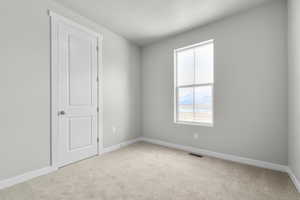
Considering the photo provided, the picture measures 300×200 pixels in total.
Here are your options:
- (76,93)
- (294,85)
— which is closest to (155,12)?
(76,93)

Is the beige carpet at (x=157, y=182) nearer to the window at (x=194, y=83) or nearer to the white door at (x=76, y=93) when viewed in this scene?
the white door at (x=76, y=93)

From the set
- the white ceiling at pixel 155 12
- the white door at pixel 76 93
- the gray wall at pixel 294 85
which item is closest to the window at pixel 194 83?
the white ceiling at pixel 155 12

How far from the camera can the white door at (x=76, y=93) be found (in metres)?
2.46

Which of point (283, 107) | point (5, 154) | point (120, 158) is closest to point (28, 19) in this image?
point (5, 154)

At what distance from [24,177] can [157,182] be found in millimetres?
1936

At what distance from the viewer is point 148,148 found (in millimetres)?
3459

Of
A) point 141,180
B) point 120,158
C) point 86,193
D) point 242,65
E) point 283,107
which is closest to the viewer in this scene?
point 86,193

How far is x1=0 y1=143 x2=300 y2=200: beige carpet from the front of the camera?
1674 millimetres

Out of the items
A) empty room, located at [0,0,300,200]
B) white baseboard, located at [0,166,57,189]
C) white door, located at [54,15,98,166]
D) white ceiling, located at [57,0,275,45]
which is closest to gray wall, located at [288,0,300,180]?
empty room, located at [0,0,300,200]

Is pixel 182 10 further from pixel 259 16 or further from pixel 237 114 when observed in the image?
pixel 237 114

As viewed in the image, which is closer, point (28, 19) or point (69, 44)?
point (28, 19)

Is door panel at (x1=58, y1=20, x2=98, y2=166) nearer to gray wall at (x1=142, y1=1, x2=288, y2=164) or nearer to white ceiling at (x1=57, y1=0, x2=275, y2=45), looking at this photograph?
white ceiling at (x1=57, y1=0, x2=275, y2=45)

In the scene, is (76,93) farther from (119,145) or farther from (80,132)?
(119,145)

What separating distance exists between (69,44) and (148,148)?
9.32 ft
